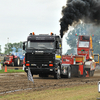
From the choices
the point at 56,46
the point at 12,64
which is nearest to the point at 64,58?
the point at 56,46

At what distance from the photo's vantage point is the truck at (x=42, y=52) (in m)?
20.3

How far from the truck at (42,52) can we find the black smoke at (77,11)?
Result: 16.0 feet

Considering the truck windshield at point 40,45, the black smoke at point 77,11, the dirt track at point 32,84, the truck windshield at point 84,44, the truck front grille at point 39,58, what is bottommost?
the dirt track at point 32,84

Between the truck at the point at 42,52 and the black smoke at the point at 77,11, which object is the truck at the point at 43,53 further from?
the black smoke at the point at 77,11

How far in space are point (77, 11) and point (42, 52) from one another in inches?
281

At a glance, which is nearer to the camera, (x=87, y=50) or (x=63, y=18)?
(x=63, y=18)

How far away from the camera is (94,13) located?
26750mm

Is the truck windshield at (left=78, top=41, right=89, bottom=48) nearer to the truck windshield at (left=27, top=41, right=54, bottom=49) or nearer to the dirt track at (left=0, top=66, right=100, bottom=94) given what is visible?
the truck windshield at (left=27, top=41, right=54, bottom=49)

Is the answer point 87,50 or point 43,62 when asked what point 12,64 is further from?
point 43,62

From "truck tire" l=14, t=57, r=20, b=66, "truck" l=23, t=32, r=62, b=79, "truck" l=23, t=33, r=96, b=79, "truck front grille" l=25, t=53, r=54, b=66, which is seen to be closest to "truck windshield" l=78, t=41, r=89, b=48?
"truck" l=23, t=33, r=96, b=79

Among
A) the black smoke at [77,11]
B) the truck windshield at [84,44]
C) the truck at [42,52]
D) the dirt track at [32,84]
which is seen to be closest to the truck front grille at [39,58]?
the truck at [42,52]

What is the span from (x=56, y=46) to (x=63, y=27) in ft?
17.4

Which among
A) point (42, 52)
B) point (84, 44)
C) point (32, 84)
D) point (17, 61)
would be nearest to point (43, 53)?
point (42, 52)

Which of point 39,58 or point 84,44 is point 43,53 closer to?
point 39,58
